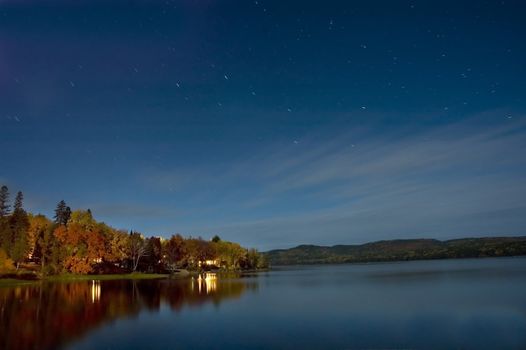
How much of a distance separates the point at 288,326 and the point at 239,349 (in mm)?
8621

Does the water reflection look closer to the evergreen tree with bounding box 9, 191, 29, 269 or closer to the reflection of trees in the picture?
the reflection of trees

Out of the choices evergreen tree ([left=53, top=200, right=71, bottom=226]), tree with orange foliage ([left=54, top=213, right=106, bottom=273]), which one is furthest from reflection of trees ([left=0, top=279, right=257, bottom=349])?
evergreen tree ([left=53, top=200, right=71, bottom=226])

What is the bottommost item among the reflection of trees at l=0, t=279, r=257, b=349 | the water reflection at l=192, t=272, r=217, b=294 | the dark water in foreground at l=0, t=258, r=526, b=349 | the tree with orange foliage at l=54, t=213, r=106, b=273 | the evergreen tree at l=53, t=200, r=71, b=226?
the dark water in foreground at l=0, t=258, r=526, b=349

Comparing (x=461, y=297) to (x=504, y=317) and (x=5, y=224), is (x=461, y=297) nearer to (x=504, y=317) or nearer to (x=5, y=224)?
(x=504, y=317)

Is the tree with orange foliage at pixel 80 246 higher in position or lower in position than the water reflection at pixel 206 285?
higher

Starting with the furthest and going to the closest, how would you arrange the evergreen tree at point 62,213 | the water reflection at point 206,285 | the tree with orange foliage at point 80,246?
1. the evergreen tree at point 62,213
2. the tree with orange foliage at point 80,246
3. the water reflection at point 206,285

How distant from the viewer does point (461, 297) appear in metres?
50.9

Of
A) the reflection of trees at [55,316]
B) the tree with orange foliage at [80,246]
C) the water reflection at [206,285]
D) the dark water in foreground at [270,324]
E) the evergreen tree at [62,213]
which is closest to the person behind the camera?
the dark water in foreground at [270,324]

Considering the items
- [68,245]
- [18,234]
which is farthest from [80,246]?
[18,234]

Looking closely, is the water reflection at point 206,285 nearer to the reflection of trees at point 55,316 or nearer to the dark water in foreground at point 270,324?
the reflection of trees at point 55,316

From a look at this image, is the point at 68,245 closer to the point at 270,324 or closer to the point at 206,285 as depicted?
the point at 206,285

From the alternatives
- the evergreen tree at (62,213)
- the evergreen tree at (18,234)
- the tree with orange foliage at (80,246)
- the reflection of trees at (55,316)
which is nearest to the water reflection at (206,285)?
the reflection of trees at (55,316)

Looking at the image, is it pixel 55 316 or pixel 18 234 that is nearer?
pixel 55 316

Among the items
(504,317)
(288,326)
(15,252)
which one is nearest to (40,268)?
(15,252)
